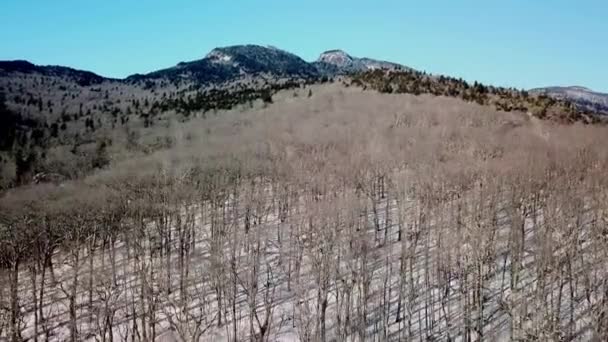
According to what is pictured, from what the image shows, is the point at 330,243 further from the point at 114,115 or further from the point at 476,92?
the point at 114,115

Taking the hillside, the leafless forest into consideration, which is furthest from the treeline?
the leafless forest

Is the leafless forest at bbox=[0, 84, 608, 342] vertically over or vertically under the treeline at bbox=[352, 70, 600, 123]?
under

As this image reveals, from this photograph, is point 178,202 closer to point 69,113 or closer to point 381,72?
point 381,72

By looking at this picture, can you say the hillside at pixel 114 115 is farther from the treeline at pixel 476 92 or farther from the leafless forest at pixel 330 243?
the leafless forest at pixel 330 243

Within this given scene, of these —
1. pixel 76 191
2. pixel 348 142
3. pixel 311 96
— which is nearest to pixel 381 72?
pixel 311 96

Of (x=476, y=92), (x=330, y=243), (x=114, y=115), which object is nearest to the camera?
(x=330, y=243)

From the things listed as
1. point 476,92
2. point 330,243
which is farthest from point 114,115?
point 330,243

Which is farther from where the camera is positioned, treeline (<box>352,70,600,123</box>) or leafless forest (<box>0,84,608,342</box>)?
treeline (<box>352,70,600,123</box>)

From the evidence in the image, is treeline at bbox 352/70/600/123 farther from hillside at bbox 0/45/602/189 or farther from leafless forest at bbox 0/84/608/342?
leafless forest at bbox 0/84/608/342

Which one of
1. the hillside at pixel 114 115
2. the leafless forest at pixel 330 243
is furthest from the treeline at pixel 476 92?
the leafless forest at pixel 330 243
